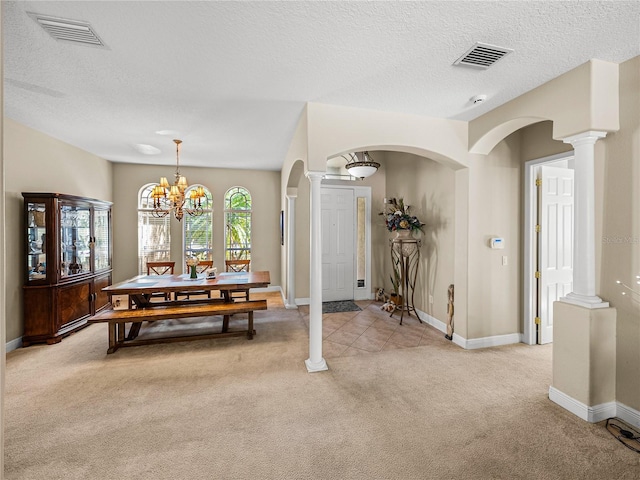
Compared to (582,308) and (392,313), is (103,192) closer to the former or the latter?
(392,313)

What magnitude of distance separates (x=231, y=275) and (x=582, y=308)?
4.23m

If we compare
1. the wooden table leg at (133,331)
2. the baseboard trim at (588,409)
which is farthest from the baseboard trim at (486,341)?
the wooden table leg at (133,331)

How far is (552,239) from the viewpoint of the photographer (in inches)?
150

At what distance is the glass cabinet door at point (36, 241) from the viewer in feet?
12.7

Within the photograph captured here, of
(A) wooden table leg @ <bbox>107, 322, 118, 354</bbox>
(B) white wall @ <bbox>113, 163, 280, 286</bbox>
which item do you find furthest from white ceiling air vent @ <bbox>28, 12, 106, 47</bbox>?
(B) white wall @ <bbox>113, 163, 280, 286</bbox>

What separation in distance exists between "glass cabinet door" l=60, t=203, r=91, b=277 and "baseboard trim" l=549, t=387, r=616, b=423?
5827mm

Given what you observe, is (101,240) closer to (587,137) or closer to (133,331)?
(133,331)

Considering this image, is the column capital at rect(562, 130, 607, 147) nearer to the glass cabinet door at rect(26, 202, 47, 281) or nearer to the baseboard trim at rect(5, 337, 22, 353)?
the glass cabinet door at rect(26, 202, 47, 281)

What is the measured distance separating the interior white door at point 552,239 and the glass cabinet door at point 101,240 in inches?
254

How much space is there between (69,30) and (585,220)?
4060 millimetres

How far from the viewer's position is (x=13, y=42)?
2.11 meters

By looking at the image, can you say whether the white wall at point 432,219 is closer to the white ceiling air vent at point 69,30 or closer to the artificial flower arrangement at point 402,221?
the artificial flower arrangement at point 402,221

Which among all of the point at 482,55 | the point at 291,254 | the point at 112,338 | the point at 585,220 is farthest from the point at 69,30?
the point at 291,254

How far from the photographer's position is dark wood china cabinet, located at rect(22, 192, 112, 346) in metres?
3.84
